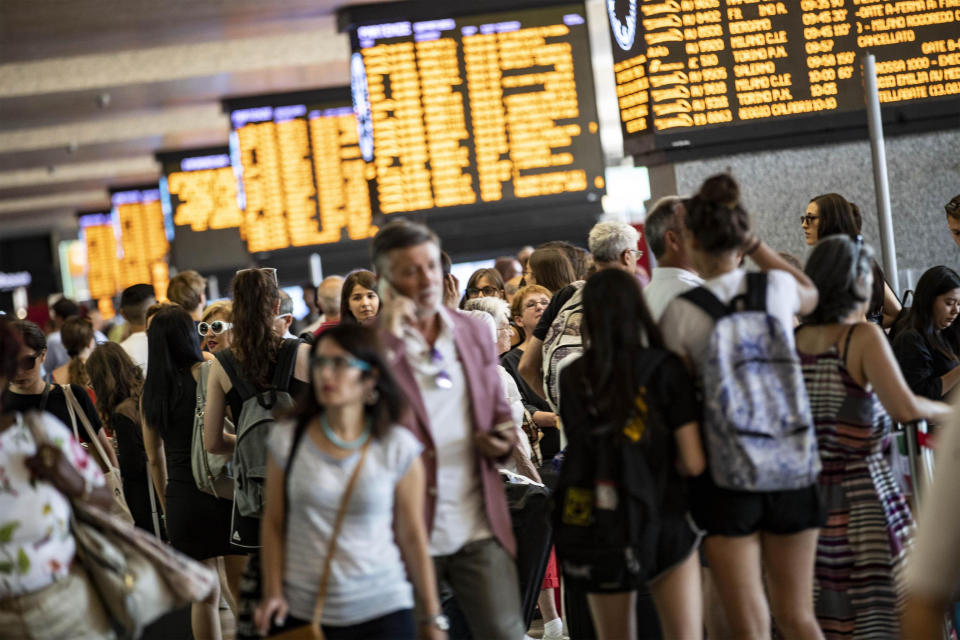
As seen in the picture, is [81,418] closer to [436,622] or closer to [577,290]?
[577,290]

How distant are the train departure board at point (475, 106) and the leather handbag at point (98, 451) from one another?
15.1 ft

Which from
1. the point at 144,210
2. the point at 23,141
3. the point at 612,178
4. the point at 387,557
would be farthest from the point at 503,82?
the point at 612,178

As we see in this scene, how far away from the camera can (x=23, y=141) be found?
18.0 metres

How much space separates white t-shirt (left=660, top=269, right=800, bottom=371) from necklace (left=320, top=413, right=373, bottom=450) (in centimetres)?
94

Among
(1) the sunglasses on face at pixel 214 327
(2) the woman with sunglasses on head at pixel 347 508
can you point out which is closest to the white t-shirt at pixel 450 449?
(2) the woman with sunglasses on head at pixel 347 508

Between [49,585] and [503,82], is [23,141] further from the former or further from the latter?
[49,585]

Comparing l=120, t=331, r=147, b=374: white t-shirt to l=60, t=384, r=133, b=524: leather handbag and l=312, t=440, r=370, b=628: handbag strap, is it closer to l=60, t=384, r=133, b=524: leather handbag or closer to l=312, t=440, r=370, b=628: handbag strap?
l=60, t=384, r=133, b=524: leather handbag

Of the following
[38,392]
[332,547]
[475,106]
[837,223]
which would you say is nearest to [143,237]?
[475,106]

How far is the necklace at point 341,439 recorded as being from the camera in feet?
11.0

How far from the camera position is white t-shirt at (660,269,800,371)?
3.72 m

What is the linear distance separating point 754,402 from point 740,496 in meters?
0.27

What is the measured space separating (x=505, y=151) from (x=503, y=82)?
1.84 ft

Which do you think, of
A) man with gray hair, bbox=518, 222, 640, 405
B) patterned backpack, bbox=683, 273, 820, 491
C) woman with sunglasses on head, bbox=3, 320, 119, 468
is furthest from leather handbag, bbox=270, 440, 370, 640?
woman with sunglasses on head, bbox=3, 320, 119, 468

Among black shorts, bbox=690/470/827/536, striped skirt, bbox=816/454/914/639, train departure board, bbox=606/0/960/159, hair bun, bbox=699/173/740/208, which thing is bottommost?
striped skirt, bbox=816/454/914/639
